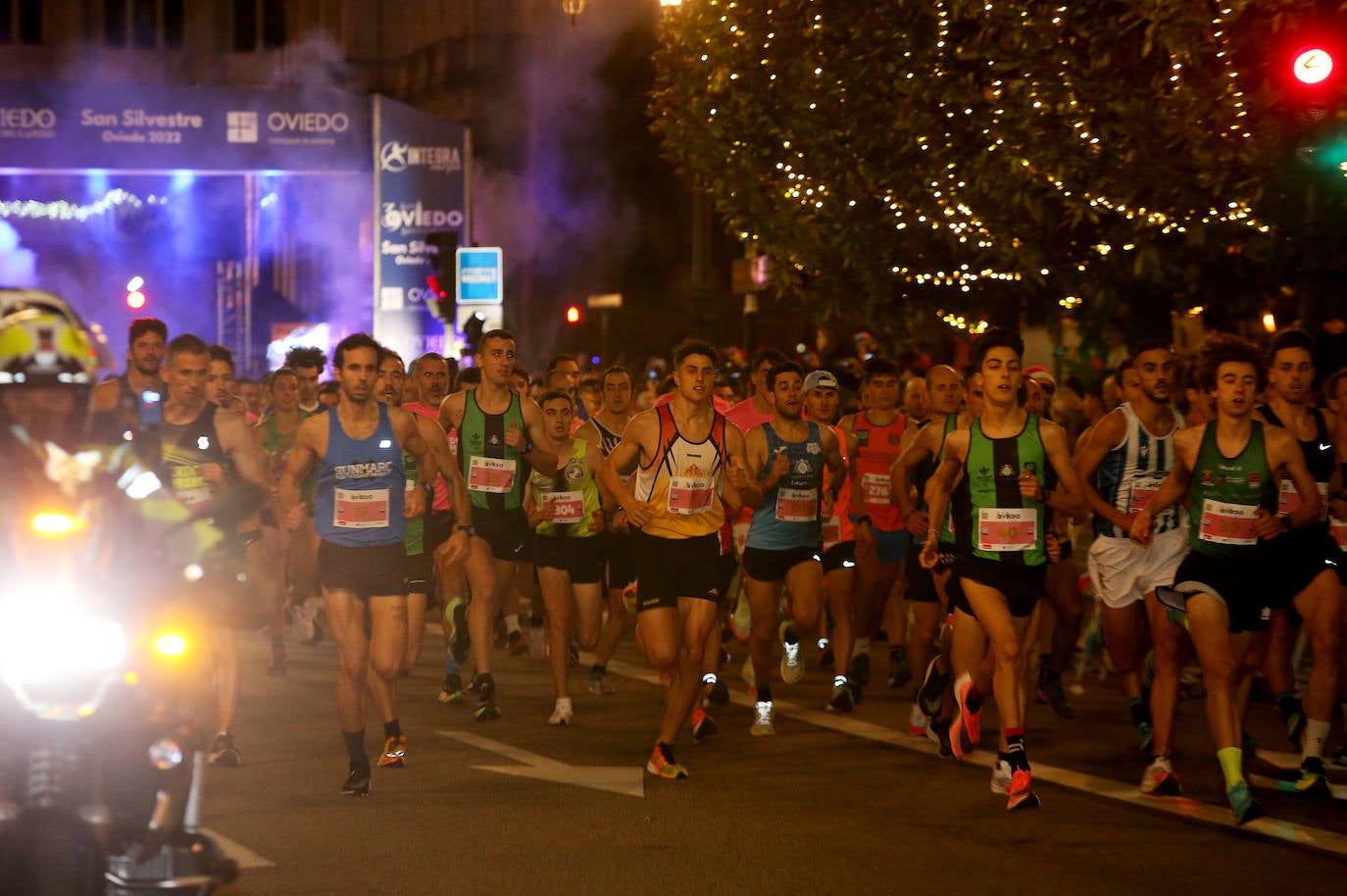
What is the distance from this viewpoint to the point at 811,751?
8875 mm

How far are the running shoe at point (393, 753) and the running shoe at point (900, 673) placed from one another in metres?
3.93

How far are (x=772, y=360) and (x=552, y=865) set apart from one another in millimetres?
4949

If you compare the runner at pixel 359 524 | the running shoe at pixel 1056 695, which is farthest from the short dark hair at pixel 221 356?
the running shoe at pixel 1056 695

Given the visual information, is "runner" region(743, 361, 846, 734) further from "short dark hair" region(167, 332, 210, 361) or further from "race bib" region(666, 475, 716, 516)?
"short dark hair" region(167, 332, 210, 361)

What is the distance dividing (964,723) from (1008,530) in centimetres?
93

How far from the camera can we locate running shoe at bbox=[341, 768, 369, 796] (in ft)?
25.1

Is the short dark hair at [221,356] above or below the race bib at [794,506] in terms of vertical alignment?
above

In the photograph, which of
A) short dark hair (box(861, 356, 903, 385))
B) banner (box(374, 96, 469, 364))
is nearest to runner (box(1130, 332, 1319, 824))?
short dark hair (box(861, 356, 903, 385))

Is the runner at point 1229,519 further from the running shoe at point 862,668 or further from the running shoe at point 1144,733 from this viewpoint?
the running shoe at point 862,668

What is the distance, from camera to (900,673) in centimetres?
1134

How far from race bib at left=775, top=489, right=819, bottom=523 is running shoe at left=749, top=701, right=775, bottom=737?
0.99 metres

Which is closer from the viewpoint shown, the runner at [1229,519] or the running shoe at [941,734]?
the runner at [1229,519]

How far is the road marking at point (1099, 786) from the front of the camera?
6.98m

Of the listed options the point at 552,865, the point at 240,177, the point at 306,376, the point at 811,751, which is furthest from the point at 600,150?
the point at 552,865
